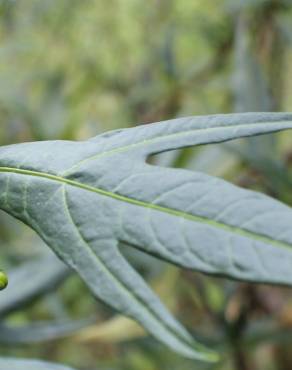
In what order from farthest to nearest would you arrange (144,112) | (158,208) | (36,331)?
1. (144,112)
2. (36,331)
3. (158,208)

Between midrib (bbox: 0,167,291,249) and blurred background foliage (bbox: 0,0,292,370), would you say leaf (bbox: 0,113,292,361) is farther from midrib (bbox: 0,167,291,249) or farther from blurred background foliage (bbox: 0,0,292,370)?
blurred background foliage (bbox: 0,0,292,370)

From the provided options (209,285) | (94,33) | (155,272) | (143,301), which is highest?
(143,301)

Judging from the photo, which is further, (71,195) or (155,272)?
(155,272)

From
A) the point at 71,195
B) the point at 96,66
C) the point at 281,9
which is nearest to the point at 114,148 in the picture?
the point at 71,195

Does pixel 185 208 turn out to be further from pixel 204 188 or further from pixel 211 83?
pixel 211 83

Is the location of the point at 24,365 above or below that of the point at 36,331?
above

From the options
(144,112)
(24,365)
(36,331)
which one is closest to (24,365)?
(24,365)

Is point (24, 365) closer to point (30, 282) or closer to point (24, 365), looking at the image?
point (24, 365)
